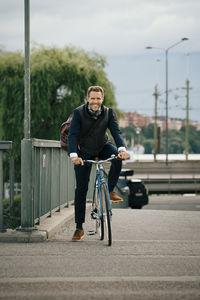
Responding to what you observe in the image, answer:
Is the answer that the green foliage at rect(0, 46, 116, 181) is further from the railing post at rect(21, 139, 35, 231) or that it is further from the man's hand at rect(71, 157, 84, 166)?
the man's hand at rect(71, 157, 84, 166)

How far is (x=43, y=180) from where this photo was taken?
28.6 ft

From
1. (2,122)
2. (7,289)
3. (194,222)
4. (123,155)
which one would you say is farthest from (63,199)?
(2,122)

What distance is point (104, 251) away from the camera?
635 centimetres

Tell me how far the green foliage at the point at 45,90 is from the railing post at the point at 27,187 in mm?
23085

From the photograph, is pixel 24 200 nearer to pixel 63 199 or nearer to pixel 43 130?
pixel 63 199

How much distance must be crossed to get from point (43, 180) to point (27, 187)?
3.93 ft

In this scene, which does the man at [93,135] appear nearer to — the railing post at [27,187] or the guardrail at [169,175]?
the railing post at [27,187]

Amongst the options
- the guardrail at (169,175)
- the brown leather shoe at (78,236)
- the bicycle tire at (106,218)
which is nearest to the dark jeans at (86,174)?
the brown leather shoe at (78,236)

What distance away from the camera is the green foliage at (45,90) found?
103 ft

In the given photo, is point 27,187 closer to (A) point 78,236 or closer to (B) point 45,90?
(A) point 78,236

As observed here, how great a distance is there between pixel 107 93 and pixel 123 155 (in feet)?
86.5

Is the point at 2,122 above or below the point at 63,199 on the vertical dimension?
above

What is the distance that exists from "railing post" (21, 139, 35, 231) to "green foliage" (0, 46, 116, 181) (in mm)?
23085

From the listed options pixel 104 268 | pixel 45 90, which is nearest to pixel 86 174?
pixel 104 268
